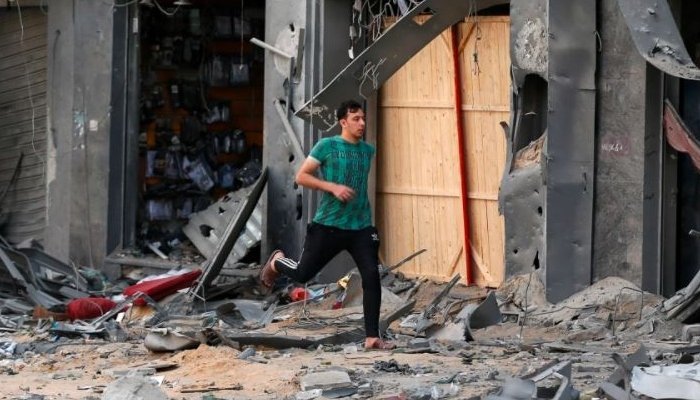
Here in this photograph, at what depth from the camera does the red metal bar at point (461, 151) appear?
15.9 meters

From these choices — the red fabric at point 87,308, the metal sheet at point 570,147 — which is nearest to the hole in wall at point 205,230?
the red fabric at point 87,308

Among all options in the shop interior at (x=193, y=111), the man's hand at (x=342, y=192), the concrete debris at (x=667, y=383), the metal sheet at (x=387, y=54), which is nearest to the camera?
the concrete debris at (x=667, y=383)

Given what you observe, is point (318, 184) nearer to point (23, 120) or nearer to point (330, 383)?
point (330, 383)

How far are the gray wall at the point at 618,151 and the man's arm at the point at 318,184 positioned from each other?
8.85 ft

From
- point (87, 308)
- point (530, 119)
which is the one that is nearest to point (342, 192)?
point (530, 119)

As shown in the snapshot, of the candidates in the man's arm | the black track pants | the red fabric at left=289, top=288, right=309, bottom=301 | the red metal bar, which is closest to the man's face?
the man's arm

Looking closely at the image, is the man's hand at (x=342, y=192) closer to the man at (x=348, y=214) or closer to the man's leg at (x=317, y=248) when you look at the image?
the man at (x=348, y=214)

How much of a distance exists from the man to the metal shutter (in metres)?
8.16

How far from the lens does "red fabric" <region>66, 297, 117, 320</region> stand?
15.4 metres

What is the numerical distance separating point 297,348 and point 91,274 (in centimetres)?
646

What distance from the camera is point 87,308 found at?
15492 millimetres

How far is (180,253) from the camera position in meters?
18.9

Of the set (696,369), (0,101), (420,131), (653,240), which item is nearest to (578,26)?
(653,240)

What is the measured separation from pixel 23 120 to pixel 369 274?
9.18 m
